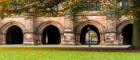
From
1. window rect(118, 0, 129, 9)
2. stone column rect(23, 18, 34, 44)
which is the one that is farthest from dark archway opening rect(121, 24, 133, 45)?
window rect(118, 0, 129, 9)

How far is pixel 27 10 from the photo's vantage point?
32188mm

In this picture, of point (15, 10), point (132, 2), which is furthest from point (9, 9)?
point (132, 2)

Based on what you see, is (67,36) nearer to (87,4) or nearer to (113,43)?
(113,43)

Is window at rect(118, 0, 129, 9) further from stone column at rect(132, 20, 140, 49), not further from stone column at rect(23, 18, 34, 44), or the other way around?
stone column at rect(23, 18, 34, 44)

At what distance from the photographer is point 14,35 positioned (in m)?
58.6

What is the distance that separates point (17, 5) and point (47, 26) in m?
22.5

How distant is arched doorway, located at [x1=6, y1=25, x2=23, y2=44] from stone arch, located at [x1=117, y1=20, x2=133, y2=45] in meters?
11.7

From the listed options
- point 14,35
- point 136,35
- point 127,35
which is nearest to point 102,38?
point 127,35

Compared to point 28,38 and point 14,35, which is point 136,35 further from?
point 14,35

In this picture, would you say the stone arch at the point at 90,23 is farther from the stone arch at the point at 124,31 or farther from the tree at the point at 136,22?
the tree at the point at 136,22

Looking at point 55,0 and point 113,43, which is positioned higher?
point 55,0

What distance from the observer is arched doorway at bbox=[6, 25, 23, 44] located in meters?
55.8

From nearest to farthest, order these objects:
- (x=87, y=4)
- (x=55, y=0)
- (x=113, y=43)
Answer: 1. (x=87, y=4)
2. (x=55, y=0)
3. (x=113, y=43)

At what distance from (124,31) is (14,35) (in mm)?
12728
